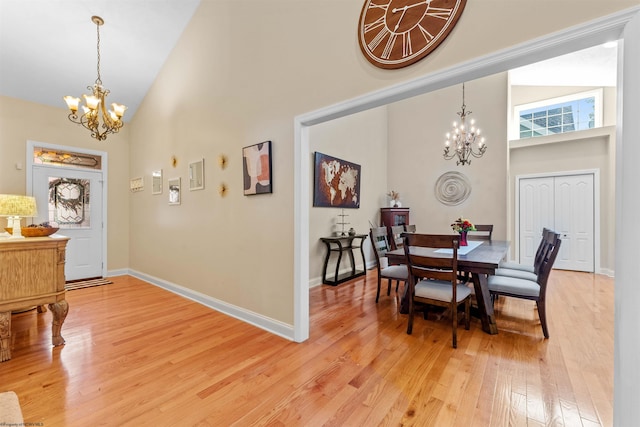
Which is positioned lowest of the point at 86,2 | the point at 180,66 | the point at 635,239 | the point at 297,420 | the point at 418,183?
the point at 297,420

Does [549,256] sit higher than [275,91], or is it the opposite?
[275,91]

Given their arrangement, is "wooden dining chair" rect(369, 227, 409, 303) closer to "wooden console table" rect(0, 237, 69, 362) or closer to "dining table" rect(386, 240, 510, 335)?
"dining table" rect(386, 240, 510, 335)

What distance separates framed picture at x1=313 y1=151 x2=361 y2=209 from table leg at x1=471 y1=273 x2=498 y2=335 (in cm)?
251

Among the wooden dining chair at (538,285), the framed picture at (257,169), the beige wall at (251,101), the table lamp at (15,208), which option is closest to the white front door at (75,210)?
the beige wall at (251,101)

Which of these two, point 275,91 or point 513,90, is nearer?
point 275,91

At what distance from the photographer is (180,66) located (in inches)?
159

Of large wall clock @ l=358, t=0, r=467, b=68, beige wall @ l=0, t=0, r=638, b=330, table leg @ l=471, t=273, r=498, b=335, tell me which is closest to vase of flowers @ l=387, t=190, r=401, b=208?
beige wall @ l=0, t=0, r=638, b=330

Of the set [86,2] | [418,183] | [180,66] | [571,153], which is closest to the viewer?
[86,2]

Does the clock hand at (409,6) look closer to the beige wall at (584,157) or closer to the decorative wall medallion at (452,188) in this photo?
the decorative wall medallion at (452,188)

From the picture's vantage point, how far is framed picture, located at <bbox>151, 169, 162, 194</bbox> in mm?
4418

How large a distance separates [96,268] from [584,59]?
29.1 ft

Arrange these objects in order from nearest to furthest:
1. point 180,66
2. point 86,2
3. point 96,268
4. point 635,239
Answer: point 635,239, point 86,2, point 180,66, point 96,268

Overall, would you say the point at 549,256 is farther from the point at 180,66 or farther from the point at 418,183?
the point at 180,66

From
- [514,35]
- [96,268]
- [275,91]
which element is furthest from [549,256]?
[96,268]
